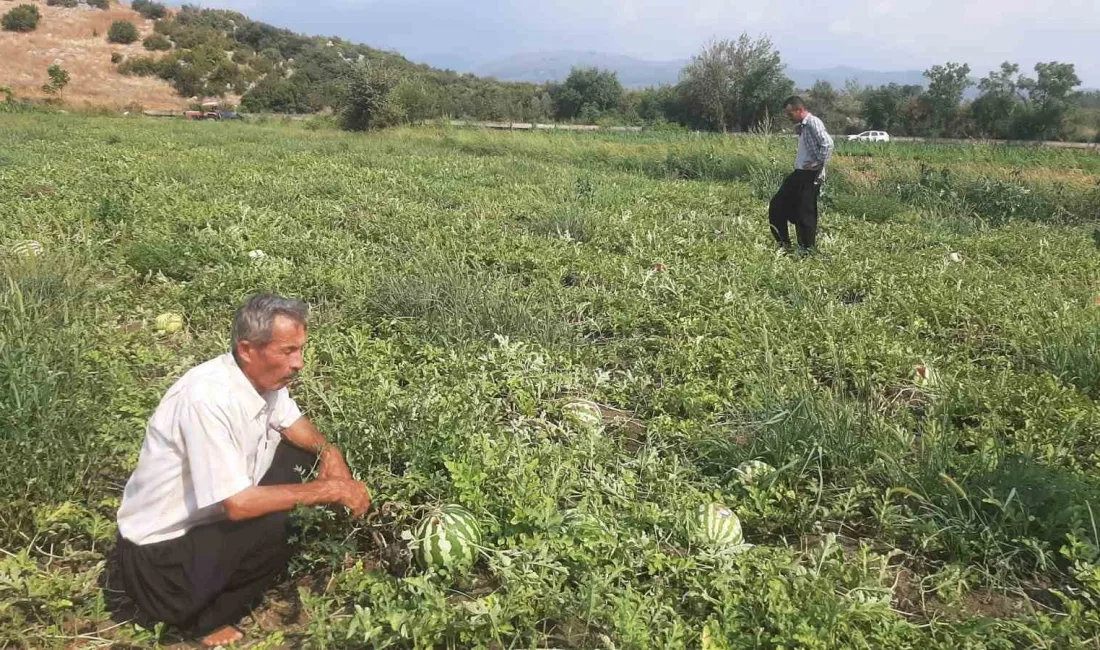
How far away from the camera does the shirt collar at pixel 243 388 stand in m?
2.44

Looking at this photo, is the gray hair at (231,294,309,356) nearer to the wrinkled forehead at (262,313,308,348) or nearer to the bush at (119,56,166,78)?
the wrinkled forehead at (262,313,308,348)

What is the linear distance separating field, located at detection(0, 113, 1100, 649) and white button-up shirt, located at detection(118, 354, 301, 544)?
36 cm

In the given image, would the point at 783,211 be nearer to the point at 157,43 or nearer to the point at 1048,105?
the point at 1048,105

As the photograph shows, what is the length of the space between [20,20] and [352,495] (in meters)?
56.7

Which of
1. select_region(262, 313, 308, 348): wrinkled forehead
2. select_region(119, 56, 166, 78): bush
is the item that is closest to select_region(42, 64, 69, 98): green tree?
select_region(119, 56, 166, 78): bush

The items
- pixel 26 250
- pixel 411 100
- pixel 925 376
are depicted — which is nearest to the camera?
pixel 925 376

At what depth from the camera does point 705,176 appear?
45.1ft

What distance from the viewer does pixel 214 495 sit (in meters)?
2.31

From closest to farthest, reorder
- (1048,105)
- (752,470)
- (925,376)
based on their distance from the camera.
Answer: (752,470)
(925,376)
(1048,105)

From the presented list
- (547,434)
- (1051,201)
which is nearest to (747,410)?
(547,434)

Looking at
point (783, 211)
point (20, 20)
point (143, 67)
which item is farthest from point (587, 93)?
point (783, 211)

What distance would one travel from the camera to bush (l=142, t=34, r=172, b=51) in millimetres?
46156

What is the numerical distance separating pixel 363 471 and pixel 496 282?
2.65m

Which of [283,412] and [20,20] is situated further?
[20,20]
